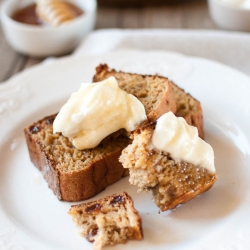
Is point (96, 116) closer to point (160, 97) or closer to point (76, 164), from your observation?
point (76, 164)

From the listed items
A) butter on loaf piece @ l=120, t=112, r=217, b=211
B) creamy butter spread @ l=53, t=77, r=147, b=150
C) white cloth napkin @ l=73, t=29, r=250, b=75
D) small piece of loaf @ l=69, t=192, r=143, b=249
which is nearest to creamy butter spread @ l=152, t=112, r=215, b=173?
butter on loaf piece @ l=120, t=112, r=217, b=211

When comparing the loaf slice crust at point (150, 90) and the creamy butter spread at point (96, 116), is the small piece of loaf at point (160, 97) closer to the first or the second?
the loaf slice crust at point (150, 90)

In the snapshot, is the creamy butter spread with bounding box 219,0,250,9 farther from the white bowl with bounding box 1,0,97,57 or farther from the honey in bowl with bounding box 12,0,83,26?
the honey in bowl with bounding box 12,0,83,26

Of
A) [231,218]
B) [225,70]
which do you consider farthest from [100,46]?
[231,218]

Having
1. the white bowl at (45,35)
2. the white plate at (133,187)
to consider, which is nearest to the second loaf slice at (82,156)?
the white plate at (133,187)

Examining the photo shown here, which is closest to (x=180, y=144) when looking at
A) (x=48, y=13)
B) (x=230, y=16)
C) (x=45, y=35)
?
(x=230, y=16)
